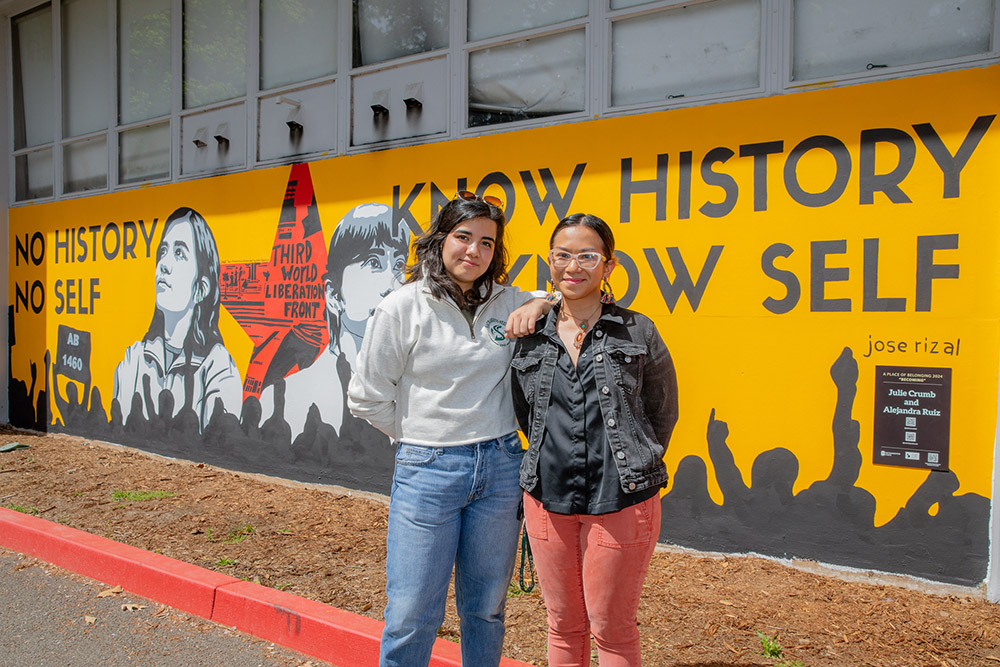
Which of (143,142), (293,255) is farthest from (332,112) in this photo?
(143,142)

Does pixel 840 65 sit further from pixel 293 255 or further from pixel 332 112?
pixel 293 255

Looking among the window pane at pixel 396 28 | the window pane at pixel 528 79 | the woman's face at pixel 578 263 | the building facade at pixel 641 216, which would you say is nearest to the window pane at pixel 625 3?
the building facade at pixel 641 216

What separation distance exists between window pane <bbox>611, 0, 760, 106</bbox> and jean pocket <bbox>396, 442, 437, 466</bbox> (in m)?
3.38

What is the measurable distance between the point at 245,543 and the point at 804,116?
4394 mm

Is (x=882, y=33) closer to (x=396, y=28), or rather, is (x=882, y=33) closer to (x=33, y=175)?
(x=396, y=28)

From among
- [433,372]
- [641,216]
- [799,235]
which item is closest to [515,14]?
[641,216]

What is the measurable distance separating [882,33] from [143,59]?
7229 millimetres

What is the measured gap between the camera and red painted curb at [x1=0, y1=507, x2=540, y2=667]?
3.21 meters

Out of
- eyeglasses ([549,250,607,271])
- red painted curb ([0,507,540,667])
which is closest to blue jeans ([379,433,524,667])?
eyeglasses ([549,250,607,271])

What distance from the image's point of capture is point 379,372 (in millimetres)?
2338

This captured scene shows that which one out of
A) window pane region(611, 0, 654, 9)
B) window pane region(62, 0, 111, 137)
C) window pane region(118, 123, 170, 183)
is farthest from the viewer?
window pane region(62, 0, 111, 137)

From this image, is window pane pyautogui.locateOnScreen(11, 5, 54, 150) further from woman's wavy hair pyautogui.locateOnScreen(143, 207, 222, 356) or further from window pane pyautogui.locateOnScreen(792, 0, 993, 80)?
window pane pyautogui.locateOnScreen(792, 0, 993, 80)

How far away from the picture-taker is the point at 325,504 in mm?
5734

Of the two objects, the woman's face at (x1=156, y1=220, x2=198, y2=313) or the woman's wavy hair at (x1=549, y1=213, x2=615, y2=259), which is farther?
the woman's face at (x1=156, y1=220, x2=198, y2=313)
